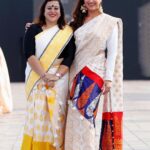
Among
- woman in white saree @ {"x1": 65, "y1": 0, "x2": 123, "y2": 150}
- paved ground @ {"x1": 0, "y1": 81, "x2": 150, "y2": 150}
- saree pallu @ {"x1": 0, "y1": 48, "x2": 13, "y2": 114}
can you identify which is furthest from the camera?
saree pallu @ {"x1": 0, "y1": 48, "x2": 13, "y2": 114}

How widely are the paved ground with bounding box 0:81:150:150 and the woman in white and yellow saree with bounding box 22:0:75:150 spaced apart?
7.02 ft

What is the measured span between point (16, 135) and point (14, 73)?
11.1 meters

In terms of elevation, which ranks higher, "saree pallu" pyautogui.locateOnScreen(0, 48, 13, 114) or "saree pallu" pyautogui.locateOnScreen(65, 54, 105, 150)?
"saree pallu" pyautogui.locateOnScreen(65, 54, 105, 150)

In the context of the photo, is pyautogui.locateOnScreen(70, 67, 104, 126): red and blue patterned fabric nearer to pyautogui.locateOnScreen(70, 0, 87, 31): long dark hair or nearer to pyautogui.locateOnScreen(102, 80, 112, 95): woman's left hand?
pyautogui.locateOnScreen(102, 80, 112, 95): woman's left hand

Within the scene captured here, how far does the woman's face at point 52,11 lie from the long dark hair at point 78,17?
149 millimetres

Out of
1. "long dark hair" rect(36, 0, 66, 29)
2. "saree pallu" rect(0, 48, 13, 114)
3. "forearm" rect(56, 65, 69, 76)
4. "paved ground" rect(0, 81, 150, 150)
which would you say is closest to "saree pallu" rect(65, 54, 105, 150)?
"forearm" rect(56, 65, 69, 76)

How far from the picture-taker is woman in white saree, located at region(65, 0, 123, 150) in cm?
488

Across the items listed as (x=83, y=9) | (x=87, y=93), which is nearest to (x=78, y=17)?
(x=83, y=9)

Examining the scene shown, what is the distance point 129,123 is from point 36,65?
4.56 metres

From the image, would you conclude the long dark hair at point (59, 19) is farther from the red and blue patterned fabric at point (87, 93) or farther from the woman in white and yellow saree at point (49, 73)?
the red and blue patterned fabric at point (87, 93)

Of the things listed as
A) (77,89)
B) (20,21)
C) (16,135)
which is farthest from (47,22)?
(20,21)

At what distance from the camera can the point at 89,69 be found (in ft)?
16.1

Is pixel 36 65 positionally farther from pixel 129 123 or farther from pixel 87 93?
pixel 129 123

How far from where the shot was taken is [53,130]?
4926 millimetres
